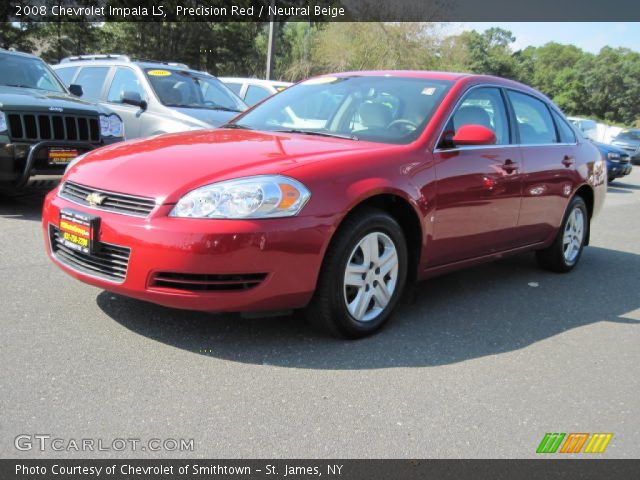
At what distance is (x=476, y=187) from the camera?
14.6ft

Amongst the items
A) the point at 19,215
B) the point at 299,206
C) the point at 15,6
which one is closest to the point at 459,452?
the point at 299,206

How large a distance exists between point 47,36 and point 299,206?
110ft

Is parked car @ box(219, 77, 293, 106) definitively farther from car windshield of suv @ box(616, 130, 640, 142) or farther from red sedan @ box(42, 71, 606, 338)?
car windshield of suv @ box(616, 130, 640, 142)

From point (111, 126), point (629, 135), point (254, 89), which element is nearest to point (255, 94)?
point (254, 89)

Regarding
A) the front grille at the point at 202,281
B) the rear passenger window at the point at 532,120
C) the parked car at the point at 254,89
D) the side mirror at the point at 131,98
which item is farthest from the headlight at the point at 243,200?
the parked car at the point at 254,89

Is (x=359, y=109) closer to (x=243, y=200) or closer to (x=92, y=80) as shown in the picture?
(x=243, y=200)

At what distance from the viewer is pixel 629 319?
4734mm

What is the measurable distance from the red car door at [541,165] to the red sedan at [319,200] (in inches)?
1.0

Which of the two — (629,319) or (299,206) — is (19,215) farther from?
(629,319)

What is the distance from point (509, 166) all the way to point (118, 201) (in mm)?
2885

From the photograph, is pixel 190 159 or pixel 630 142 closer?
pixel 190 159

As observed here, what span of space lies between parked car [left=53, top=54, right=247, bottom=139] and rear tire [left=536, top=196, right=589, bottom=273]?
4298mm

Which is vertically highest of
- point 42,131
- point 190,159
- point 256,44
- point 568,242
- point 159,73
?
point 256,44
